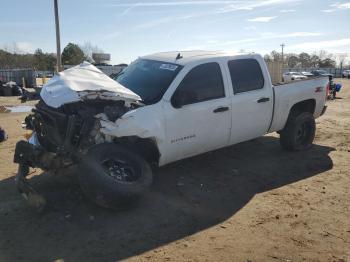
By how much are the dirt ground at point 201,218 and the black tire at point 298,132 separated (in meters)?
0.69

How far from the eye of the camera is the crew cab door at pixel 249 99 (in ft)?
20.9

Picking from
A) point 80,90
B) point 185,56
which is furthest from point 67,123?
point 185,56

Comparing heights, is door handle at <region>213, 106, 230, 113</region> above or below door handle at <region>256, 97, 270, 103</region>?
below

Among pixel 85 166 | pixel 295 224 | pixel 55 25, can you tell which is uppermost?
pixel 55 25

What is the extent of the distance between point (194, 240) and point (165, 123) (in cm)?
175

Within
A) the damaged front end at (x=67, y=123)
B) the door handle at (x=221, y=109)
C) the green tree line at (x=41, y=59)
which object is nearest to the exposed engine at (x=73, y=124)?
the damaged front end at (x=67, y=123)

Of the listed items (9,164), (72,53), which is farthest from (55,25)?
(72,53)

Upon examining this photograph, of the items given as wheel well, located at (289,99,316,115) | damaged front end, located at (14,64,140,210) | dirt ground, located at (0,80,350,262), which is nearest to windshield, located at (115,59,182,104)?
A: damaged front end, located at (14,64,140,210)

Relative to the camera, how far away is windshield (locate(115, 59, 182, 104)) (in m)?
5.64

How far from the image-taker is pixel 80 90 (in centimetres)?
488

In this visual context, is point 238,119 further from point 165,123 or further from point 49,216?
point 49,216

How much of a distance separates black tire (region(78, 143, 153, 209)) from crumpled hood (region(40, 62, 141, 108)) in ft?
2.05

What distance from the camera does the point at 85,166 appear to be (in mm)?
4688

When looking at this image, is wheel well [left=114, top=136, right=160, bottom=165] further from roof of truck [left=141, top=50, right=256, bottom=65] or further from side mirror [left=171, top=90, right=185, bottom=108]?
roof of truck [left=141, top=50, right=256, bottom=65]
